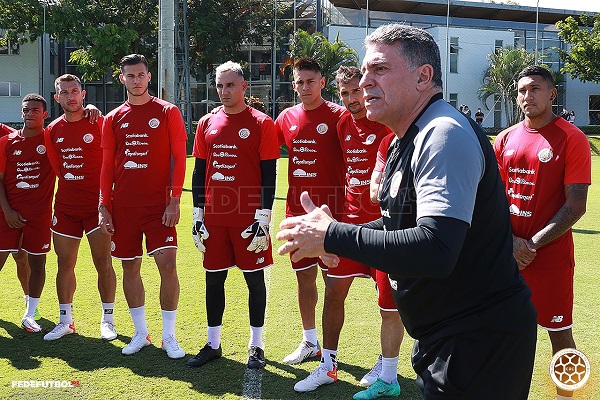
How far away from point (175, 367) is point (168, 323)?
1.63ft

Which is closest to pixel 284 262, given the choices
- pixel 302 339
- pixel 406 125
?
pixel 302 339

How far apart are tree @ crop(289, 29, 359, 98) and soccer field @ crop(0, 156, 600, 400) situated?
32.6m

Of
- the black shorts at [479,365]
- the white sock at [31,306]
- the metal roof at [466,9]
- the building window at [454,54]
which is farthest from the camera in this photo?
the metal roof at [466,9]

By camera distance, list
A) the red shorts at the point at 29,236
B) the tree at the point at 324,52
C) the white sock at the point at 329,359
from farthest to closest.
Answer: the tree at the point at 324,52 → the red shorts at the point at 29,236 → the white sock at the point at 329,359

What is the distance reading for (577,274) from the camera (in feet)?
27.5

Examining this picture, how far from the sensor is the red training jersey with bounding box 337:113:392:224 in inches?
202

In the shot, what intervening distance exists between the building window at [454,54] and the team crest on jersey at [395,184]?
148 feet

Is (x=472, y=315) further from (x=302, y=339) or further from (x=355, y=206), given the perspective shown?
(x=302, y=339)

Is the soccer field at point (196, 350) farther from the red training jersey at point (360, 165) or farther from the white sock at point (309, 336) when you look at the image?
the red training jersey at point (360, 165)

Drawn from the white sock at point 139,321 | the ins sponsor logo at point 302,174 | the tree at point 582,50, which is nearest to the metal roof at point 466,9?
the tree at point 582,50

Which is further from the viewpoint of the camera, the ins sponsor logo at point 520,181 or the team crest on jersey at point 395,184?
the ins sponsor logo at point 520,181

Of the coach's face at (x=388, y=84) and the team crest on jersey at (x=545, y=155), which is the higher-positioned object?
the coach's face at (x=388, y=84)

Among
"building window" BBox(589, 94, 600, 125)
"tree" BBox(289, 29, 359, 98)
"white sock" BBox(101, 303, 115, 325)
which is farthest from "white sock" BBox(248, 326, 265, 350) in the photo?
→ "building window" BBox(589, 94, 600, 125)

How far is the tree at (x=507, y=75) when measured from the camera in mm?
42219
